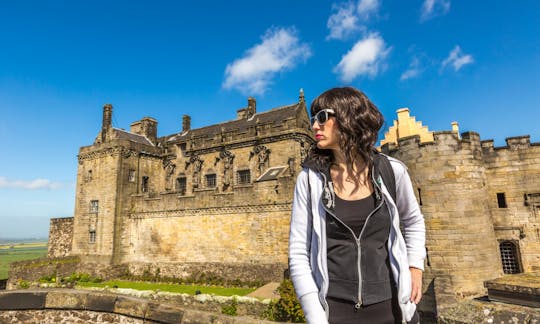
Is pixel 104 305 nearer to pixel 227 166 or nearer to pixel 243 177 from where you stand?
pixel 243 177

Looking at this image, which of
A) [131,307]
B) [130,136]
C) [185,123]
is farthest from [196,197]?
[131,307]

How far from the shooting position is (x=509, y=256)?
1414 cm

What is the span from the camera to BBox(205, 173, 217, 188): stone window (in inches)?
1135

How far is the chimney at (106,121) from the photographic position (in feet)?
100

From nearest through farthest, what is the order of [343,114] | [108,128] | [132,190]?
[343,114] → [132,190] → [108,128]

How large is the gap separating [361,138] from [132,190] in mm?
29625

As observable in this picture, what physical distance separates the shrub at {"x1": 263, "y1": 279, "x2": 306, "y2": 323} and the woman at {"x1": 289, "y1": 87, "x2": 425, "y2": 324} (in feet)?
35.1

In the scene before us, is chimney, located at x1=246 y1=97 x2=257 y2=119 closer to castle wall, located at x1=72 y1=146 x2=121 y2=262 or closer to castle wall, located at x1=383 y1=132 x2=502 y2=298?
castle wall, located at x1=72 y1=146 x2=121 y2=262

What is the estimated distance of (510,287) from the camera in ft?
20.9

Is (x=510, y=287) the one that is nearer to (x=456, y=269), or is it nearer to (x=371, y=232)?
(x=371, y=232)

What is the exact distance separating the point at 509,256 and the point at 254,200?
13634 mm

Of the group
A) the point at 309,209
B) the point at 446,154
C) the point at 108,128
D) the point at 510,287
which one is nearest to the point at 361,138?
the point at 309,209

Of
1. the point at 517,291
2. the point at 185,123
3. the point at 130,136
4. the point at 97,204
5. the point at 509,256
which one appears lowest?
the point at 509,256

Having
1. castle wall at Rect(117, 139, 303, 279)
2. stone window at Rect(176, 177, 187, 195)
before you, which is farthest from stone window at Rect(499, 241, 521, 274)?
stone window at Rect(176, 177, 187, 195)
